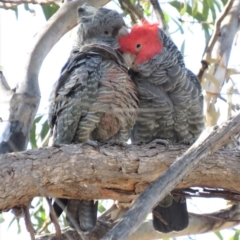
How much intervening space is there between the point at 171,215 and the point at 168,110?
50 centimetres

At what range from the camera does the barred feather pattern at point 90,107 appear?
2758 millimetres

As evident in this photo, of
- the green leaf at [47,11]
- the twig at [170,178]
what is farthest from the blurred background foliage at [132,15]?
the twig at [170,178]

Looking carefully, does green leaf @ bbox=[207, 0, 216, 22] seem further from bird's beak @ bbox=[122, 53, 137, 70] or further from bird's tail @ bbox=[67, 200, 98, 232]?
bird's tail @ bbox=[67, 200, 98, 232]

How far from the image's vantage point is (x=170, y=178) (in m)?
1.96

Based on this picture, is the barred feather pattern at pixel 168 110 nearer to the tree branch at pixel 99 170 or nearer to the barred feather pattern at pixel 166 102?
the barred feather pattern at pixel 166 102

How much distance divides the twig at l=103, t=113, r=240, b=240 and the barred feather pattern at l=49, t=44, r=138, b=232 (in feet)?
2.27

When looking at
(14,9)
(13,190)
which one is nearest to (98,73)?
(13,190)

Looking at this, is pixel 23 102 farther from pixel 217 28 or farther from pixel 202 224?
pixel 217 28

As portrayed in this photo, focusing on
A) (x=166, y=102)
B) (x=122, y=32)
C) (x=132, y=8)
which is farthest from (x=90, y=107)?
(x=132, y=8)

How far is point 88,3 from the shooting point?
3.38 m

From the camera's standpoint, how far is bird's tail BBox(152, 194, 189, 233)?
2.97 meters

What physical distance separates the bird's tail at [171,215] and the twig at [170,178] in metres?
0.87

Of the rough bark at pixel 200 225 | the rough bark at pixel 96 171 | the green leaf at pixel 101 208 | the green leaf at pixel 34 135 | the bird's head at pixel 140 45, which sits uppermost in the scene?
the bird's head at pixel 140 45

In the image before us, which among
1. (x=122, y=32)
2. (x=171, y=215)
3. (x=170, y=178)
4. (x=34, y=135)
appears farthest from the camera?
(x=34, y=135)
